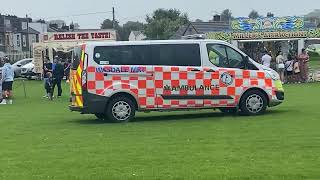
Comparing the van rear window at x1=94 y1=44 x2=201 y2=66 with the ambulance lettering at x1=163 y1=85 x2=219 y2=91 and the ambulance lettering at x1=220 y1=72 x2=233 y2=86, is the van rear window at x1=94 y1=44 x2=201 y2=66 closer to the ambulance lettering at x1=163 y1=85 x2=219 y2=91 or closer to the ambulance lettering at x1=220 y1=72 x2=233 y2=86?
the ambulance lettering at x1=163 y1=85 x2=219 y2=91

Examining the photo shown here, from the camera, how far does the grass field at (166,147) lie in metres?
8.42

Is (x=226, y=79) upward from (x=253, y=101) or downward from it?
upward

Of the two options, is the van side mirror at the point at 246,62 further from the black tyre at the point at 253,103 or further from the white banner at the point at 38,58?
the white banner at the point at 38,58

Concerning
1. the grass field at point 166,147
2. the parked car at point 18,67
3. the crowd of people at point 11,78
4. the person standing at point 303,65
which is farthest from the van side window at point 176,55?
the parked car at point 18,67

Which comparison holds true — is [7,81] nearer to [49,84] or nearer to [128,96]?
[49,84]

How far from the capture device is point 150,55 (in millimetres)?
15312

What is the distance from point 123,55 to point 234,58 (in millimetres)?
2818

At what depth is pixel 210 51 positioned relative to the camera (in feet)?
51.4

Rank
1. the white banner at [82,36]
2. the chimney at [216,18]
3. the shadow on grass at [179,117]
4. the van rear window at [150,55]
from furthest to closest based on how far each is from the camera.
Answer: the chimney at [216,18] < the white banner at [82,36] < the shadow on grass at [179,117] < the van rear window at [150,55]

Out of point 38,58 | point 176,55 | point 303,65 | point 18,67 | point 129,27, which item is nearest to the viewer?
point 176,55

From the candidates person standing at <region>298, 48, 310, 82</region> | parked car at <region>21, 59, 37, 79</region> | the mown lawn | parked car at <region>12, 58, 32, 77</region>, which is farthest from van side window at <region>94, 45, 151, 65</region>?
parked car at <region>12, 58, 32, 77</region>

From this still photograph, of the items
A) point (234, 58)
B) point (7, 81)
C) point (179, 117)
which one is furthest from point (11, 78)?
point (234, 58)

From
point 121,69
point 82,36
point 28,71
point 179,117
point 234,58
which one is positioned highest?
point 82,36

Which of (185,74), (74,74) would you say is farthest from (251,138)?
(74,74)
